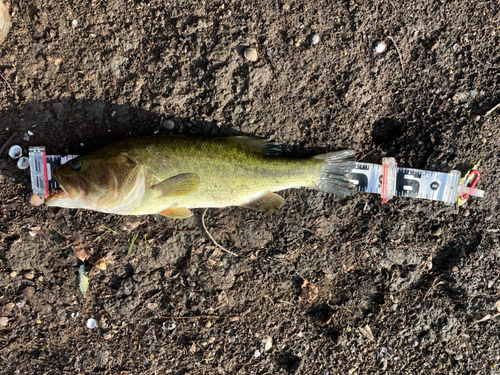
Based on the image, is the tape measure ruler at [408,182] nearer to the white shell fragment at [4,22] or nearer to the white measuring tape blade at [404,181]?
the white measuring tape blade at [404,181]

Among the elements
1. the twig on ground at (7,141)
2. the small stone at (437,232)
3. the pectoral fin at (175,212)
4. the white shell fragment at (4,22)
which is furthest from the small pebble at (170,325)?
the white shell fragment at (4,22)

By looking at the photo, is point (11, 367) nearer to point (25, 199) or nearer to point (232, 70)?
point (25, 199)

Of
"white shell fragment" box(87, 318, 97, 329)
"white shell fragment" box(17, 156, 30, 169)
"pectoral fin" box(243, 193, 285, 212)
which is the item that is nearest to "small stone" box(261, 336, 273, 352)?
"pectoral fin" box(243, 193, 285, 212)

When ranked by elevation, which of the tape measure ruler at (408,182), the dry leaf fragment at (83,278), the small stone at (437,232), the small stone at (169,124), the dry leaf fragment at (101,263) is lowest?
the dry leaf fragment at (83,278)

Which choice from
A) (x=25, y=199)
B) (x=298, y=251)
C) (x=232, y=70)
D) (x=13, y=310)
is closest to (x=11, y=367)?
(x=13, y=310)

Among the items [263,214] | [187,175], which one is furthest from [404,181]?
[187,175]
